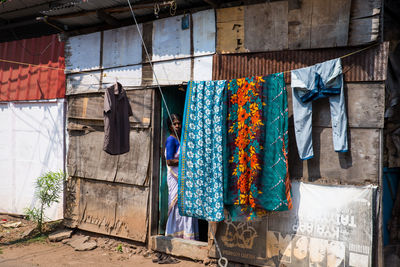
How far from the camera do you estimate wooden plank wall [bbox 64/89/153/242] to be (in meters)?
5.34

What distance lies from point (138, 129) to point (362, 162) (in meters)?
3.10

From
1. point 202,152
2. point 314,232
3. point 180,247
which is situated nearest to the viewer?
point 314,232

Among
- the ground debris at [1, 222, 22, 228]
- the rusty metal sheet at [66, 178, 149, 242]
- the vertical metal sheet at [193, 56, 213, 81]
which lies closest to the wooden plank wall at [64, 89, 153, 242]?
the rusty metal sheet at [66, 178, 149, 242]

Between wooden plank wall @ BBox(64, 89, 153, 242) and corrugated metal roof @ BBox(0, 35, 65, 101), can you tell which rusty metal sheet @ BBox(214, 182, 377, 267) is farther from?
corrugated metal roof @ BBox(0, 35, 65, 101)

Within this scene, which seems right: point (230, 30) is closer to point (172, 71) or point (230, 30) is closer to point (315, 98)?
point (172, 71)

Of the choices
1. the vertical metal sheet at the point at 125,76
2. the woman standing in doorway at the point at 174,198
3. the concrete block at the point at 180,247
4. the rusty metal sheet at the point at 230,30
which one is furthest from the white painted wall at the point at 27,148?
the rusty metal sheet at the point at 230,30

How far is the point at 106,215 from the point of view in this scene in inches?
225

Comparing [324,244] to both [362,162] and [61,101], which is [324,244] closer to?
[362,162]

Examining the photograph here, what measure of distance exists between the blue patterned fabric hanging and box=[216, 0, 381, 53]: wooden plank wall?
2.20 ft

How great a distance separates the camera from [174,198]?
5.21 m

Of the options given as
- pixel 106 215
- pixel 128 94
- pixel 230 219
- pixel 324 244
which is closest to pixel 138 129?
pixel 128 94

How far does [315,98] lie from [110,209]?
3541mm

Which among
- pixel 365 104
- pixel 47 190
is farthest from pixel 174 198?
pixel 365 104

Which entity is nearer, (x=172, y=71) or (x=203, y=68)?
(x=203, y=68)
